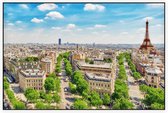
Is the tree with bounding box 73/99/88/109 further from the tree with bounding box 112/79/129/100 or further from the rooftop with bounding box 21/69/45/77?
the rooftop with bounding box 21/69/45/77

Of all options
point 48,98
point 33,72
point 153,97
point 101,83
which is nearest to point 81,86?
point 101,83

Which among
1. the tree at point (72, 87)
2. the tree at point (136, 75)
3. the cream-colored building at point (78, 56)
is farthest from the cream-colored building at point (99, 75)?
the tree at point (136, 75)

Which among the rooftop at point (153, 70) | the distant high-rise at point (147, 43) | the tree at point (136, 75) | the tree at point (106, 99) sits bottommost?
the tree at point (106, 99)

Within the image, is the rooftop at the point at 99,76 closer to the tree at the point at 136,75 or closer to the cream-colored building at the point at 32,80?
the tree at the point at 136,75

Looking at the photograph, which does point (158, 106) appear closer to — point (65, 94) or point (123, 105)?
point (123, 105)

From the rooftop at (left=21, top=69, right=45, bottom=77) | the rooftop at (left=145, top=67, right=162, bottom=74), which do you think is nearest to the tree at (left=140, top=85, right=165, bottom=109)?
the rooftop at (left=145, top=67, right=162, bottom=74)
